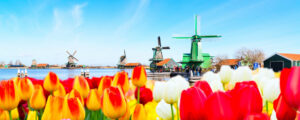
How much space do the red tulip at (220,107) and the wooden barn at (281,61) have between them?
3401 cm

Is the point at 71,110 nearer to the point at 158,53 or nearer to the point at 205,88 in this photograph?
the point at 205,88

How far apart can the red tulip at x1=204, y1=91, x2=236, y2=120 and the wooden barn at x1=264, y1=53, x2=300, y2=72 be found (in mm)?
34010

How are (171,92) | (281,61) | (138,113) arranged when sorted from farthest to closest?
(281,61)
(171,92)
(138,113)

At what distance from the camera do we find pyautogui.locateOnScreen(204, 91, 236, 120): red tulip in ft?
1.50

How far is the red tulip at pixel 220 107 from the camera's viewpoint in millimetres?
459

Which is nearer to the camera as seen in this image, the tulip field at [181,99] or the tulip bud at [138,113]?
the tulip field at [181,99]

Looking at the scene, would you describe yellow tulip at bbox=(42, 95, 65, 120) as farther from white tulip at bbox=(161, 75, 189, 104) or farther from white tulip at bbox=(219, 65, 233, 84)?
white tulip at bbox=(219, 65, 233, 84)

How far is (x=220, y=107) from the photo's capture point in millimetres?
460

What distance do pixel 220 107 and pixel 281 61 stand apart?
116 feet

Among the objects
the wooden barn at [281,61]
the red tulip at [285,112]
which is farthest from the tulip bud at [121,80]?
the wooden barn at [281,61]

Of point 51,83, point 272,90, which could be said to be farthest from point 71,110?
point 272,90

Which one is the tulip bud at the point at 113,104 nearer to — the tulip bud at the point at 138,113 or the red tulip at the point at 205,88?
the tulip bud at the point at 138,113

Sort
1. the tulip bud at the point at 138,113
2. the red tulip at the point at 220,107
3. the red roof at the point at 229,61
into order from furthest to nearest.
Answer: the red roof at the point at 229,61 → the tulip bud at the point at 138,113 → the red tulip at the point at 220,107

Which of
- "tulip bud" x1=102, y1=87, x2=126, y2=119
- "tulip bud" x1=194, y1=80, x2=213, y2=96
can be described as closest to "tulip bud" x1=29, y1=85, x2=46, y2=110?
"tulip bud" x1=102, y1=87, x2=126, y2=119
